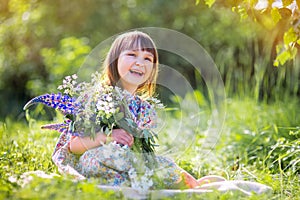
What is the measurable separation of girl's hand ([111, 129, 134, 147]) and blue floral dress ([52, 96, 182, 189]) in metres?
0.04

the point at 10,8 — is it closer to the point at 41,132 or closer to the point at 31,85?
the point at 31,85

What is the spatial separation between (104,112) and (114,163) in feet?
0.99

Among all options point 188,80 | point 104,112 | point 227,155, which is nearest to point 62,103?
point 104,112

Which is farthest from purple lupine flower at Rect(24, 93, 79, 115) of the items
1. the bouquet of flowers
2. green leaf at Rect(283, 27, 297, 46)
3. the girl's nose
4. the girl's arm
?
green leaf at Rect(283, 27, 297, 46)

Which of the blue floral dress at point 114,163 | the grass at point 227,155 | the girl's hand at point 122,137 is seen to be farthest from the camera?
the girl's hand at point 122,137

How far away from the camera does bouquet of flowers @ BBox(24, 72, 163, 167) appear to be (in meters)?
3.20

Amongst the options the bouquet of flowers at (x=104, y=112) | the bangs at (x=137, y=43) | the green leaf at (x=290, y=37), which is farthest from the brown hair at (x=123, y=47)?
the green leaf at (x=290, y=37)

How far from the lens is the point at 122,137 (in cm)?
323

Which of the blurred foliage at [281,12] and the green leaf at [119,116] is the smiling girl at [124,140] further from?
the blurred foliage at [281,12]

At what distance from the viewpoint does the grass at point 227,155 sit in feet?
8.48

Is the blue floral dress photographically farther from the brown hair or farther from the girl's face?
the brown hair

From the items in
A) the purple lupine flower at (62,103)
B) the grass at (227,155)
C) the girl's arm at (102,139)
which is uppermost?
the purple lupine flower at (62,103)

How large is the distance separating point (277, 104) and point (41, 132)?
242 centimetres

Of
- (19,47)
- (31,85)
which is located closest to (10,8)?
(19,47)
